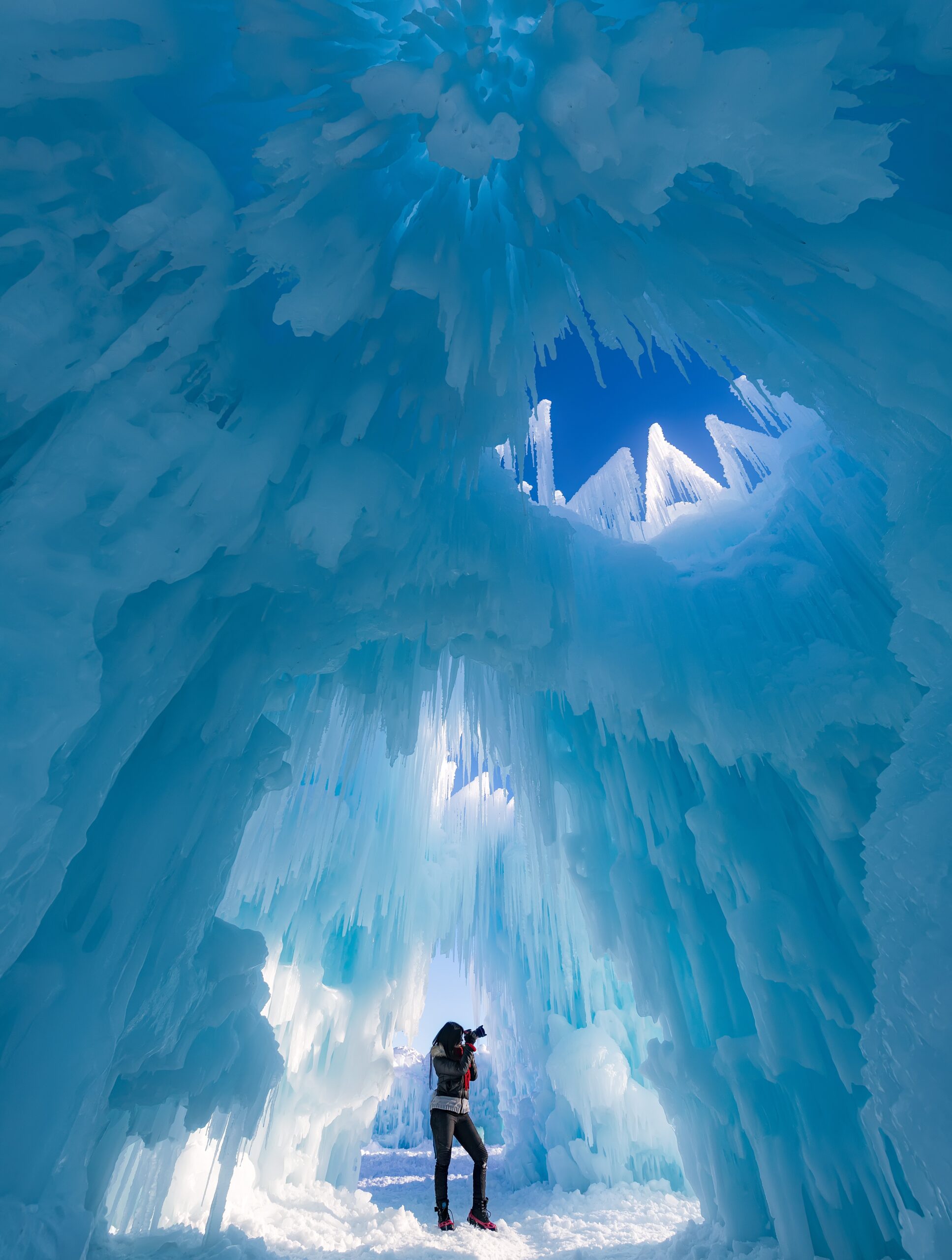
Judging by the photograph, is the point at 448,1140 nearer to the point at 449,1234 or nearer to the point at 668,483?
the point at 449,1234

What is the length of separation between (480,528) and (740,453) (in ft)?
10.2

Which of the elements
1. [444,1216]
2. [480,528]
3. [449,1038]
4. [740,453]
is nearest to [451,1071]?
[449,1038]

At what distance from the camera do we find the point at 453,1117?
6211 millimetres

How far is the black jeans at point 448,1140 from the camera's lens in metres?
6.08

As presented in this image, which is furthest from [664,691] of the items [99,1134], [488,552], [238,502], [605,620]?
[99,1134]

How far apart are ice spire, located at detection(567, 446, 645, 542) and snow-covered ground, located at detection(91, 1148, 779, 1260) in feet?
19.4

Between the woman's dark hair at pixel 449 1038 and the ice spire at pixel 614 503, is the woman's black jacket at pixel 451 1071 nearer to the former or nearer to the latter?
the woman's dark hair at pixel 449 1038

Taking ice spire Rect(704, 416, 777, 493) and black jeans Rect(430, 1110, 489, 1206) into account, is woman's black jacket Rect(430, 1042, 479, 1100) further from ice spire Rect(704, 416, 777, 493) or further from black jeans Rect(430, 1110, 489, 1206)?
ice spire Rect(704, 416, 777, 493)

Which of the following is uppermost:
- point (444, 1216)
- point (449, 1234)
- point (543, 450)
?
point (543, 450)

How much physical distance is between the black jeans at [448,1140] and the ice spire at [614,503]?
5831 mm

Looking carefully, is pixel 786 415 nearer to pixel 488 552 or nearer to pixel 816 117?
pixel 488 552

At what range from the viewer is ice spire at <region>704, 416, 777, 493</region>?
6.18 metres

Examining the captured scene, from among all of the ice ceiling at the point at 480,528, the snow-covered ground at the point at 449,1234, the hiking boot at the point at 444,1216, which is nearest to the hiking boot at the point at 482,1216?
the snow-covered ground at the point at 449,1234

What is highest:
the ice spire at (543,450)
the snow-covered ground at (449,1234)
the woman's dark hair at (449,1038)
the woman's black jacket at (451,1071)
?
the ice spire at (543,450)
